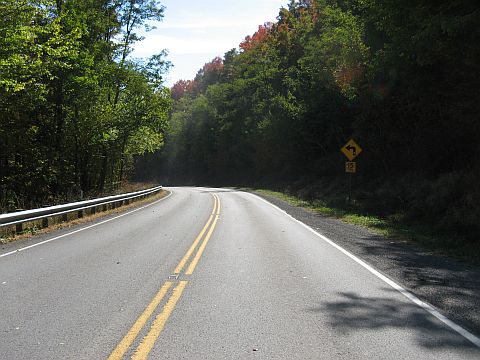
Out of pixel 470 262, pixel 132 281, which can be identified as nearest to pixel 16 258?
pixel 132 281

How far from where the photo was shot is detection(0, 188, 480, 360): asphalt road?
450 centimetres

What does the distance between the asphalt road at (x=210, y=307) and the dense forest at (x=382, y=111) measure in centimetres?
739

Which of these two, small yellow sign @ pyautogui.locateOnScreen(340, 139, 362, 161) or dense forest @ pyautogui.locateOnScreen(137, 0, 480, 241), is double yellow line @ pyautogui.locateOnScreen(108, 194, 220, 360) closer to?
dense forest @ pyautogui.locateOnScreen(137, 0, 480, 241)

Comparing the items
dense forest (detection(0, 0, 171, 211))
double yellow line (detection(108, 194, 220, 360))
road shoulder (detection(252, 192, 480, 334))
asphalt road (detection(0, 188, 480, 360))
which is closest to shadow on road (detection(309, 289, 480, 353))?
asphalt road (detection(0, 188, 480, 360))

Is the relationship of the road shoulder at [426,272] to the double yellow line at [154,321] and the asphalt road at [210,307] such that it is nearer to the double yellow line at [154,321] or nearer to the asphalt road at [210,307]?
the asphalt road at [210,307]

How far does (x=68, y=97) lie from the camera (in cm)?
2648

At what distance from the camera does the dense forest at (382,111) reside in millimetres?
14227

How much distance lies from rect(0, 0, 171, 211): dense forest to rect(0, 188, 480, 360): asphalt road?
10762 mm

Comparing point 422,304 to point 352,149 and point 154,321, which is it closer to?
point 154,321

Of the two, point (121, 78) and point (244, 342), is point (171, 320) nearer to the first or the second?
point (244, 342)

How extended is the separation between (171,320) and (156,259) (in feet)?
13.4

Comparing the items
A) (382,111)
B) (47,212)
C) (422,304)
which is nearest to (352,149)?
(382,111)

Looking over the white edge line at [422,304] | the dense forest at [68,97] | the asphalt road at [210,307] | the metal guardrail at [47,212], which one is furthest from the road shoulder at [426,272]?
the dense forest at [68,97]

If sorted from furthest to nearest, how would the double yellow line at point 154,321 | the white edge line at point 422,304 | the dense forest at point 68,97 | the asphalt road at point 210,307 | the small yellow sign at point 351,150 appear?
the small yellow sign at point 351,150 → the dense forest at point 68,97 → the white edge line at point 422,304 → the asphalt road at point 210,307 → the double yellow line at point 154,321
